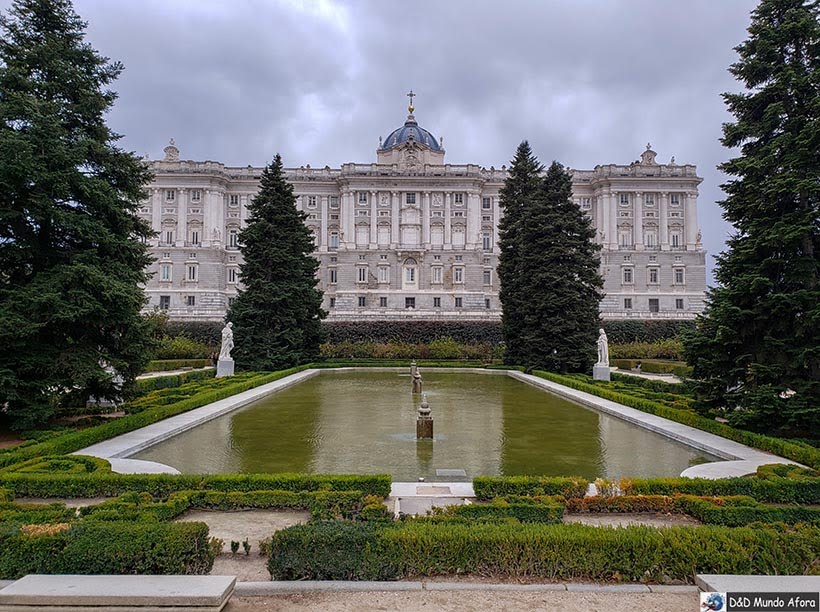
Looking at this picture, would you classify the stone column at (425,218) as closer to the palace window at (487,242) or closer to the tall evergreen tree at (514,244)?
the palace window at (487,242)

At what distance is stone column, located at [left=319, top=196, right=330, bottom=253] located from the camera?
67312 mm

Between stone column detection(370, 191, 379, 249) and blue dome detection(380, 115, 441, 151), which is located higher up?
blue dome detection(380, 115, 441, 151)

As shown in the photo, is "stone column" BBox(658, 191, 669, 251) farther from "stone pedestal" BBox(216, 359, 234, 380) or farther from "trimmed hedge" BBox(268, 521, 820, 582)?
"trimmed hedge" BBox(268, 521, 820, 582)

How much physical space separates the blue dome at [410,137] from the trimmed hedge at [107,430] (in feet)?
184

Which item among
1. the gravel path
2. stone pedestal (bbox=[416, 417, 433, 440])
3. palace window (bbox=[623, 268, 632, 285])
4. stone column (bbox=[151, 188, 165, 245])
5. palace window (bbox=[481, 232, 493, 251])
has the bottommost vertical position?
the gravel path

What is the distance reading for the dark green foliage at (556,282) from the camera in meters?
27.4

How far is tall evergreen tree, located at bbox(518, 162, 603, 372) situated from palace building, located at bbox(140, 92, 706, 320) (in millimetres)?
32195

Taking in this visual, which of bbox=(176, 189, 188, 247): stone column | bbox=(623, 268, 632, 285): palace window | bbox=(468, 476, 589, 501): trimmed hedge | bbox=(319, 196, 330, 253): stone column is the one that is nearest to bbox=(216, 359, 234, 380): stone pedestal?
bbox=(468, 476, 589, 501): trimmed hedge

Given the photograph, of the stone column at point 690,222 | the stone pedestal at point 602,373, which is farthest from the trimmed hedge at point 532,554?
the stone column at point 690,222

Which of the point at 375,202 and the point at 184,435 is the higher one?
the point at 375,202

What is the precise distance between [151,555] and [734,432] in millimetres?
10452

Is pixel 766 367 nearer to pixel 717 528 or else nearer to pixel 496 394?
pixel 717 528

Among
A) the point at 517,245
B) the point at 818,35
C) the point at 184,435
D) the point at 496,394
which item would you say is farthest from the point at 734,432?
the point at 517,245

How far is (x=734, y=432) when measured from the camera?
35.8 ft
